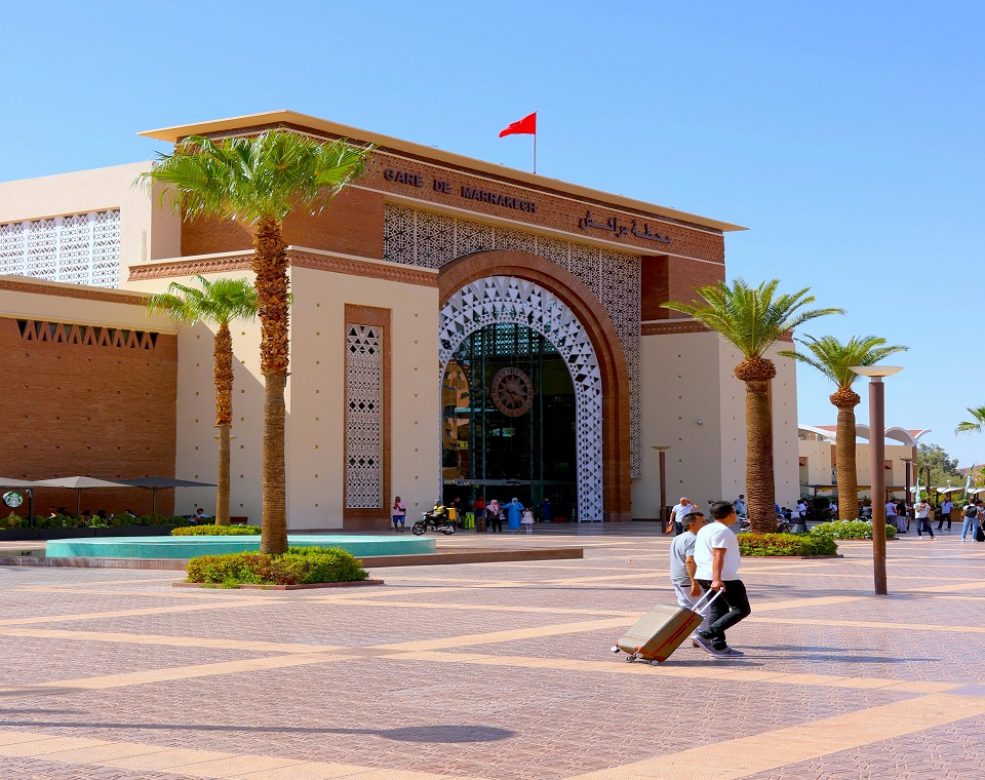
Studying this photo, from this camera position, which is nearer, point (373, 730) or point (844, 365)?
point (373, 730)

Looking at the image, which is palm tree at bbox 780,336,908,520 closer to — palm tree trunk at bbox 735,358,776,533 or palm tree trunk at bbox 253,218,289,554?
palm tree trunk at bbox 735,358,776,533

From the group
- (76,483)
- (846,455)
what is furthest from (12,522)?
(846,455)

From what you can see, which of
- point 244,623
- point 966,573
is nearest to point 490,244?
point 966,573

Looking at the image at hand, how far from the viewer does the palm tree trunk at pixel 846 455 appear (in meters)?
39.3

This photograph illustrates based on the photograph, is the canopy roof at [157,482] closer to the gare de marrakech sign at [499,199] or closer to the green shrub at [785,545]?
the gare de marrakech sign at [499,199]

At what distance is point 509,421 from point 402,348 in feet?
40.0

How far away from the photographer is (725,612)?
1221 centimetres

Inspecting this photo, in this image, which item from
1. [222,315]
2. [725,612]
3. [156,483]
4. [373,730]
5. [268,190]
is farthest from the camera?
[156,483]

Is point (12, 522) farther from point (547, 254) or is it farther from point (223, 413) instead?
point (547, 254)

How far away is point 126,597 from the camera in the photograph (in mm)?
18391

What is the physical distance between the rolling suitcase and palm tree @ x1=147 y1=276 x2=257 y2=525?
22031mm

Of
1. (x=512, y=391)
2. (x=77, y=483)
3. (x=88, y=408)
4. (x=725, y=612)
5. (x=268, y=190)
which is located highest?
(x=268, y=190)

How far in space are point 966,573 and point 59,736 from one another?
1926cm

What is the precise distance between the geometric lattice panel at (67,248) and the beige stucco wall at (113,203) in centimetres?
30
